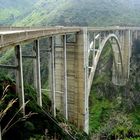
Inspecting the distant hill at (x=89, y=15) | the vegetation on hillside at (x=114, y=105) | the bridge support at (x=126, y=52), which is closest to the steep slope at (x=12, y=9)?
the distant hill at (x=89, y=15)

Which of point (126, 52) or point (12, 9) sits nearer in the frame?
point (126, 52)

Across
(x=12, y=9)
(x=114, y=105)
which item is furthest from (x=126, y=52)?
(x=12, y=9)

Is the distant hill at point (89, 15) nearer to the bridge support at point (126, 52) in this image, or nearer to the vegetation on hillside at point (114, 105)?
the vegetation on hillside at point (114, 105)

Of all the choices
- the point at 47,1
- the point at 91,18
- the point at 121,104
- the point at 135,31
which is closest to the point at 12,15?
the point at 47,1

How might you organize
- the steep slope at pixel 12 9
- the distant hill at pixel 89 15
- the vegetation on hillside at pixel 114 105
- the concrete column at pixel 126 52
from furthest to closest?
the steep slope at pixel 12 9 → the distant hill at pixel 89 15 → the concrete column at pixel 126 52 → the vegetation on hillside at pixel 114 105

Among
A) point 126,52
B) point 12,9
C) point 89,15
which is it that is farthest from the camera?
point 12,9

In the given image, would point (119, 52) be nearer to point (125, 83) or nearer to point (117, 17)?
point (125, 83)

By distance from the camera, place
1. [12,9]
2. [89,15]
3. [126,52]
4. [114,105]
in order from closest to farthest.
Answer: [114,105] → [126,52] → [89,15] → [12,9]

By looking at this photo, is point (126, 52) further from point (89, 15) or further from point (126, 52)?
point (89, 15)
